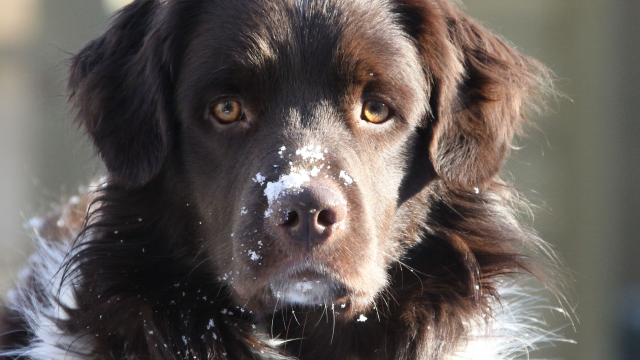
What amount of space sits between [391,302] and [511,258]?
0.62 m

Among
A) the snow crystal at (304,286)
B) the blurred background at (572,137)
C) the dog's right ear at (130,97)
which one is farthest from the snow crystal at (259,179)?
the blurred background at (572,137)

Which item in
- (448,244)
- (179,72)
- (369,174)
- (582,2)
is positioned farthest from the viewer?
(582,2)

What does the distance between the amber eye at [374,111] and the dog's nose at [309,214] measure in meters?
0.56

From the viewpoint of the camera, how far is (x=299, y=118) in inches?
104

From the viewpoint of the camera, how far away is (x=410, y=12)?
3.01 meters

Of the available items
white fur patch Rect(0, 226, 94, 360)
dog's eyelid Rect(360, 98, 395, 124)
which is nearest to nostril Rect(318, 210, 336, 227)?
dog's eyelid Rect(360, 98, 395, 124)

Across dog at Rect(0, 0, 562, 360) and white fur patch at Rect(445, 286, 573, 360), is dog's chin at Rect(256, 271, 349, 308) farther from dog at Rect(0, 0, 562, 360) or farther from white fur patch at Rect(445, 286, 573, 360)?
white fur patch at Rect(445, 286, 573, 360)

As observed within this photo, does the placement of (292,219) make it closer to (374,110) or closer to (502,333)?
(374,110)

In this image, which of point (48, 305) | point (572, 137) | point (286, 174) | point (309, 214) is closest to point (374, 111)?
point (286, 174)

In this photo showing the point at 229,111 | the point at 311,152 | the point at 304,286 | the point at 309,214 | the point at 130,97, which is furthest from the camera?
the point at 130,97

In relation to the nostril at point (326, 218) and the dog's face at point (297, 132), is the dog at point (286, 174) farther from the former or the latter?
the nostril at point (326, 218)

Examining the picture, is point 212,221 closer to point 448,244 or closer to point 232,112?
point 232,112

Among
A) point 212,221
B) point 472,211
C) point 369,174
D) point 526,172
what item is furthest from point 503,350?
point 526,172

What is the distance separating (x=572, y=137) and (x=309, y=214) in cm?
627
